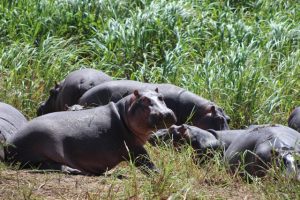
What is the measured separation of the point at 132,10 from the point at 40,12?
4.34ft

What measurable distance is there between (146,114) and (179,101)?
1872 millimetres

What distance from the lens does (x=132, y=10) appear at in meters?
12.5

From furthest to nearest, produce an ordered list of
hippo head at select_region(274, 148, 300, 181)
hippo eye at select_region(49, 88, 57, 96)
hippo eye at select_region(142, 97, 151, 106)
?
hippo eye at select_region(49, 88, 57, 96), hippo eye at select_region(142, 97, 151, 106), hippo head at select_region(274, 148, 300, 181)

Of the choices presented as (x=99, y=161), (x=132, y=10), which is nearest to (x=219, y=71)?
(x=132, y=10)

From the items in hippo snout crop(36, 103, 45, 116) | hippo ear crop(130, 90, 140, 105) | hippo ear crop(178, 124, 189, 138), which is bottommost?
hippo snout crop(36, 103, 45, 116)

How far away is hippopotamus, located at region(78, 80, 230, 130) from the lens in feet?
30.5

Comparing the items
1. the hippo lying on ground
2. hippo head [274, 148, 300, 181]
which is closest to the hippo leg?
the hippo lying on ground

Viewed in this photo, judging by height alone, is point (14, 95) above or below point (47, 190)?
below

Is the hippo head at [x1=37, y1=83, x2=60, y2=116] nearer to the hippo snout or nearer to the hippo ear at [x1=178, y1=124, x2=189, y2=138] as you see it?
the hippo snout

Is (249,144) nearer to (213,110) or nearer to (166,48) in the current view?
(213,110)

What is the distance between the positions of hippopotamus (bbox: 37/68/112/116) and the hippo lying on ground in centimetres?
151

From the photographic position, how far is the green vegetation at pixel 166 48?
1012 cm

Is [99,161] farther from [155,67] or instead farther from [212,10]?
[212,10]

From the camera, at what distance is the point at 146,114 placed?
7.61 meters
